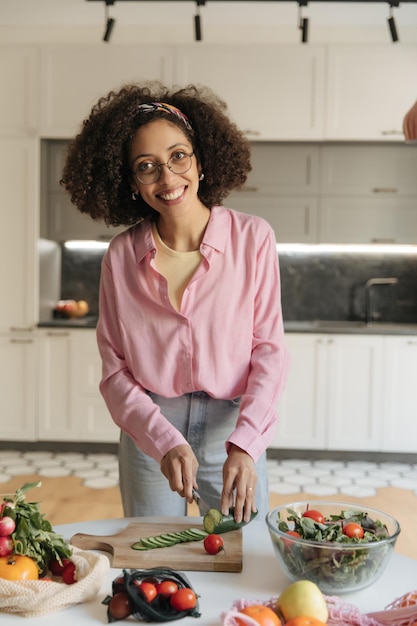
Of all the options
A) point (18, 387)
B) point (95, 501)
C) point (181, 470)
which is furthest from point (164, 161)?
point (18, 387)

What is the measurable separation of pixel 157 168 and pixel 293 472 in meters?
2.97

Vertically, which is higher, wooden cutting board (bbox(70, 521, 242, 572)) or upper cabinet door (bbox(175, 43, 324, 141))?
upper cabinet door (bbox(175, 43, 324, 141))

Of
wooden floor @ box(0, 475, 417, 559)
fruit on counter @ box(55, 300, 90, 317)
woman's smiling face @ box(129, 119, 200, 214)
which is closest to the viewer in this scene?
woman's smiling face @ box(129, 119, 200, 214)

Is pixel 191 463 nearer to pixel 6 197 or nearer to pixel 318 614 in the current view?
pixel 318 614

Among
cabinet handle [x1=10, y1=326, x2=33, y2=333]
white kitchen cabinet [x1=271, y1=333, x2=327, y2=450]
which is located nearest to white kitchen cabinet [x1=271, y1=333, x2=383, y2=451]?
white kitchen cabinet [x1=271, y1=333, x2=327, y2=450]

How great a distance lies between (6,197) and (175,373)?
128 inches

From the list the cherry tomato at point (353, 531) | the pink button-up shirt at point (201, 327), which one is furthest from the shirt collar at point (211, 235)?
the cherry tomato at point (353, 531)

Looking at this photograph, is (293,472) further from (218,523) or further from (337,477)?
(218,523)

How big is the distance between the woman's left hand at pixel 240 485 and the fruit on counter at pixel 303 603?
0.34m

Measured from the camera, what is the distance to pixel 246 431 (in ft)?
4.94

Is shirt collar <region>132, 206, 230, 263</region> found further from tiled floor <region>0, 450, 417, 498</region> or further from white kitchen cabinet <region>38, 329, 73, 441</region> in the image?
white kitchen cabinet <region>38, 329, 73, 441</region>

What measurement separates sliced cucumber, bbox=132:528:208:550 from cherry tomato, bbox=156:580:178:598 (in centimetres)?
22

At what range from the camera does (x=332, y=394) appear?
14.7 ft

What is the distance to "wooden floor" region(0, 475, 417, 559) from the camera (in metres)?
3.42
